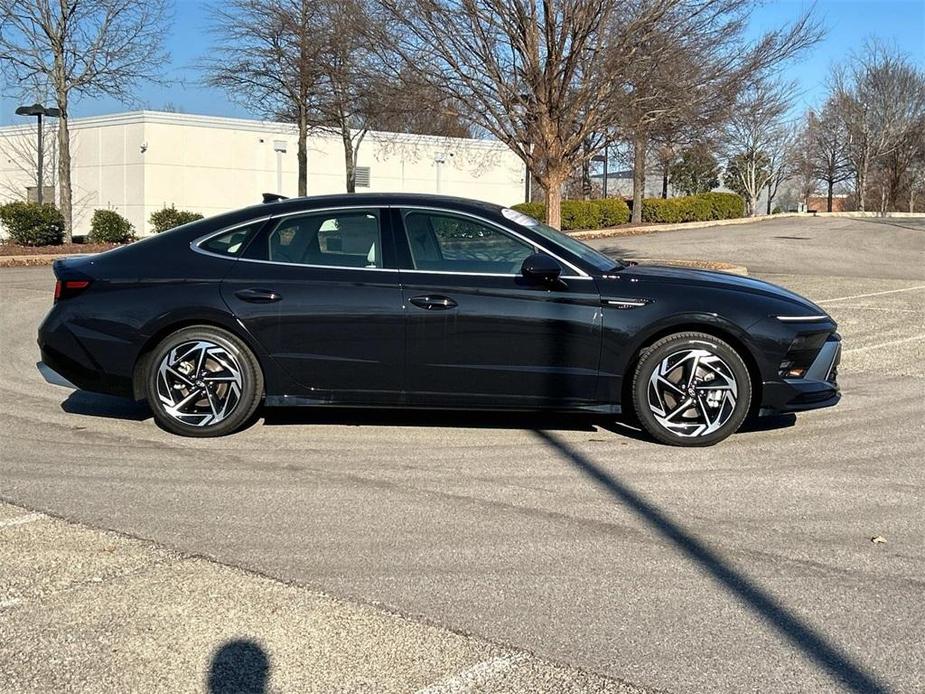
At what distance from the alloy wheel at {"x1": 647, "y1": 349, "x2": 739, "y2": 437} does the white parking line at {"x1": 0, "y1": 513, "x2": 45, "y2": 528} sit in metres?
3.57

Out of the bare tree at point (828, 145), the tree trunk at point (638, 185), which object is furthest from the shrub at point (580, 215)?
the bare tree at point (828, 145)

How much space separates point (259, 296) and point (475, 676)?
3.60 m

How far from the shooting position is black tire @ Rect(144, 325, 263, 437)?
6.13 metres

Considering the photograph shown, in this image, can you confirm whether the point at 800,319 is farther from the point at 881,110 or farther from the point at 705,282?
the point at 881,110

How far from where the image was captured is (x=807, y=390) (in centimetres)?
601

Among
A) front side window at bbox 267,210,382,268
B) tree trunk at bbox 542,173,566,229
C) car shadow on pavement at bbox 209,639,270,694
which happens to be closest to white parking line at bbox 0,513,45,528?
car shadow on pavement at bbox 209,639,270,694

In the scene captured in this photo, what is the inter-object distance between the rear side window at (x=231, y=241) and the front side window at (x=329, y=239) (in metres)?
0.15

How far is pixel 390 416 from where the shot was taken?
6.88 m

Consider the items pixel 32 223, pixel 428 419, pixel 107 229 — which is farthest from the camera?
pixel 107 229

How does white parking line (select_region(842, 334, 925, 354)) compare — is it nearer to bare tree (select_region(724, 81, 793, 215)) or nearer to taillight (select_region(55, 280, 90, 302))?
taillight (select_region(55, 280, 90, 302))

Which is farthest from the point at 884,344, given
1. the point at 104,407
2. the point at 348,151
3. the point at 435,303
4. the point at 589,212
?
the point at 589,212

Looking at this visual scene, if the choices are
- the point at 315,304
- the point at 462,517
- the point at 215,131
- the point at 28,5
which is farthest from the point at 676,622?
the point at 215,131

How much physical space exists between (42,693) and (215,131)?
33.1 m

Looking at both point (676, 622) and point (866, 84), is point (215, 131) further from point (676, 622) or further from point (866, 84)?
point (866, 84)
